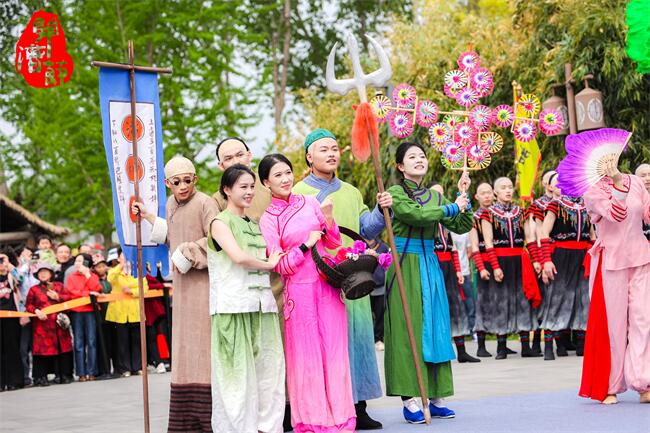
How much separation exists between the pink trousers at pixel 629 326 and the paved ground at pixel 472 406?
0.70 ft

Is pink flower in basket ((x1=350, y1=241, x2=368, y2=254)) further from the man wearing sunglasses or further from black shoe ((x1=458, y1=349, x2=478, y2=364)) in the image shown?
black shoe ((x1=458, y1=349, x2=478, y2=364))

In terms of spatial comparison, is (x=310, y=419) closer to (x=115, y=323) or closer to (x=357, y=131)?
(x=357, y=131)

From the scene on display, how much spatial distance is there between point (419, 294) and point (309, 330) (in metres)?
1.09

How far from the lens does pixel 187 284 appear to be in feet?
24.0

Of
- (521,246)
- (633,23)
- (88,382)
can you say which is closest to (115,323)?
(88,382)

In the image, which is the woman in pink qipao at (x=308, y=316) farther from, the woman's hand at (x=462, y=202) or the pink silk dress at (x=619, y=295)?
the pink silk dress at (x=619, y=295)

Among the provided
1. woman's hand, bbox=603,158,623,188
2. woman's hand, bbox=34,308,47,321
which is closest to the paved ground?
woman's hand, bbox=34,308,47,321

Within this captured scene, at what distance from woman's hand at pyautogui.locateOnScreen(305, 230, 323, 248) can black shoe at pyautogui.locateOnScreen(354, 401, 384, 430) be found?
1300 mm

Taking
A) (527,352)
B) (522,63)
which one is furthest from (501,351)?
(522,63)

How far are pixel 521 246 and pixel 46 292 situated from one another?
5.88 meters

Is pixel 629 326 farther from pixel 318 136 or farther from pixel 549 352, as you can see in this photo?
pixel 549 352

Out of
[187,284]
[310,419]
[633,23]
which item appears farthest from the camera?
[633,23]

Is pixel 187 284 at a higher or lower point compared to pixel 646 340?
higher

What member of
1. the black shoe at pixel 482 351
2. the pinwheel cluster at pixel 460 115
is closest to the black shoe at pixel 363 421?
the pinwheel cluster at pixel 460 115
